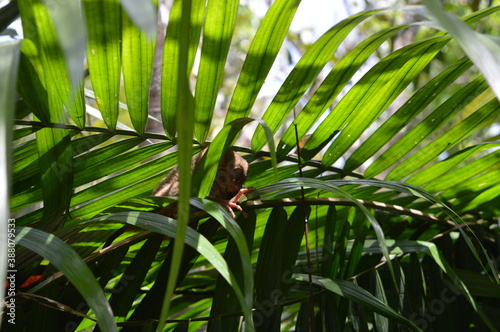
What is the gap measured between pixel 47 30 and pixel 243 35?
10958 millimetres

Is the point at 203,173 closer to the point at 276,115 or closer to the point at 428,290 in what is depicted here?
the point at 276,115

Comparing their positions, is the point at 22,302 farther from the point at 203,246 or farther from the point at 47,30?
the point at 47,30

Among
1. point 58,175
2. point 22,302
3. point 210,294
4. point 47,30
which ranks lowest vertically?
point 22,302

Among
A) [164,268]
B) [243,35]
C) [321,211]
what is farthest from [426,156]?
[243,35]

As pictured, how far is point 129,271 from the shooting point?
3.26 feet

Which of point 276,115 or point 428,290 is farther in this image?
point 428,290

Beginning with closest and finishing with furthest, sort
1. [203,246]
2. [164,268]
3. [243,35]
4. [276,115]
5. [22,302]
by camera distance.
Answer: [203,246] < [22,302] < [164,268] < [276,115] < [243,35]

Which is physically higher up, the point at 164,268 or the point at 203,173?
the point at 203,173

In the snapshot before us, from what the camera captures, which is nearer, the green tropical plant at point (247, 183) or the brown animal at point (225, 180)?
the green tropical plant at point (247, 183)

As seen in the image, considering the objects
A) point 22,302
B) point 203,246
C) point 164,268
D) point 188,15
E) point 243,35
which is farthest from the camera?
point 243,35

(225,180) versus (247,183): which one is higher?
(225,180)

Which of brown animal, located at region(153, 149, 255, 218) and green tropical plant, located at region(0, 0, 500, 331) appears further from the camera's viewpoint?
brown animal, located at region(153, 149, 255, 218)

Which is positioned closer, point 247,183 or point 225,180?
point 247,183

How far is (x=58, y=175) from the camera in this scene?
1.06 metres
